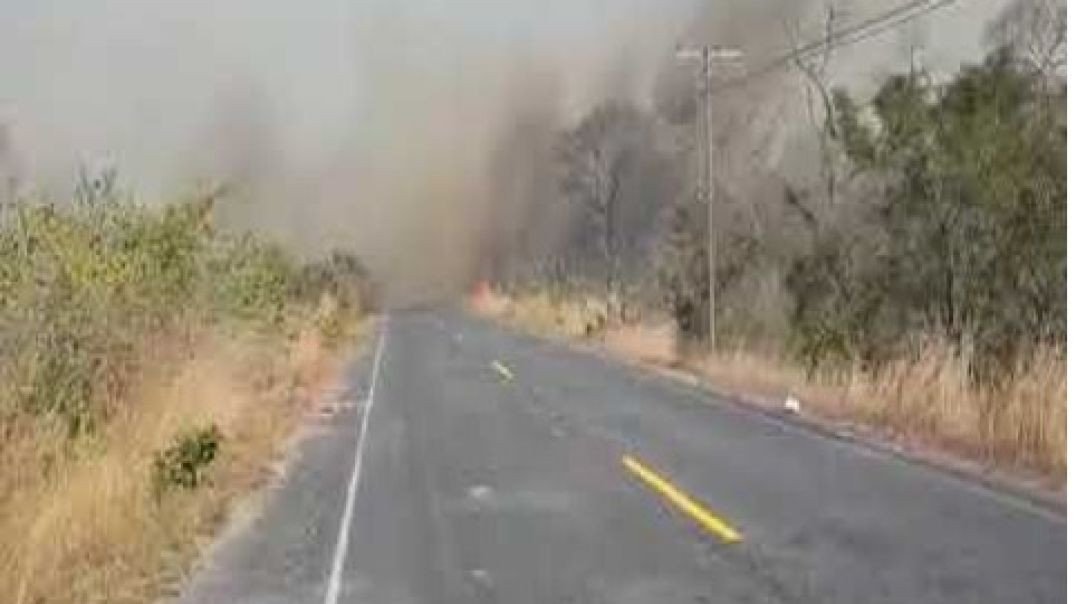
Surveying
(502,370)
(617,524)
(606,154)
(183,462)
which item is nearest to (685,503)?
(617,524)

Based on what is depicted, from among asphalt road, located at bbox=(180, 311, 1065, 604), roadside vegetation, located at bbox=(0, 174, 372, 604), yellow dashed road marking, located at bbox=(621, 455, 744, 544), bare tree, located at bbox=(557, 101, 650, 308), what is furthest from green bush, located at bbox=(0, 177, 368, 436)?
bare tree, located at bbox=(557, 101, 650, 308)

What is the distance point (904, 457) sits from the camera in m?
19.6

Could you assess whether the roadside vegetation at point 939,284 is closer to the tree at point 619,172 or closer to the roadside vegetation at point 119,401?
the roadside vegetation at point 119,401

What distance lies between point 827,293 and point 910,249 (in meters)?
5.80

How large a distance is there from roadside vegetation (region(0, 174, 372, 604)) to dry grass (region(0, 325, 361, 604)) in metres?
0.02

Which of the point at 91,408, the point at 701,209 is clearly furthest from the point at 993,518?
the point at 701,209

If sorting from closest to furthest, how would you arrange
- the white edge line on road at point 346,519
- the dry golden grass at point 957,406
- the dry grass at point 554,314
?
the white edge line on road at point 346,519
the dry golden grass at point 957,406
the dry grass at point 554,314

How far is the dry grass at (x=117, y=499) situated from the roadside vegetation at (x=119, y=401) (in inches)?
0.8

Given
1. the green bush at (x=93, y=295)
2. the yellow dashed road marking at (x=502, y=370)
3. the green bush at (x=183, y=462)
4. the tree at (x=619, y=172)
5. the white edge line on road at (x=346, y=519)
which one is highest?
the tree at (x=619, y=172)

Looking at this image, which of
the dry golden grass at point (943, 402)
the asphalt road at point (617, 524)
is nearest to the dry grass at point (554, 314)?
the dry golden grass at point (943, 402)

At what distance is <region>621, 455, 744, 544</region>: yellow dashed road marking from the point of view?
13842 mm

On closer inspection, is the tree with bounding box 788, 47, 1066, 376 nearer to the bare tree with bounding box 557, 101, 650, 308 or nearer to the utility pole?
the utility pole

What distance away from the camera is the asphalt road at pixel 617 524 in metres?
11.4

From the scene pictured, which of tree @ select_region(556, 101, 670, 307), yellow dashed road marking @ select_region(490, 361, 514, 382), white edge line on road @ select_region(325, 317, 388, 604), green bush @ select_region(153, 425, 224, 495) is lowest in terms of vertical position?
yellow dashed road marking @ select_region(490, 361, 514, 382)
